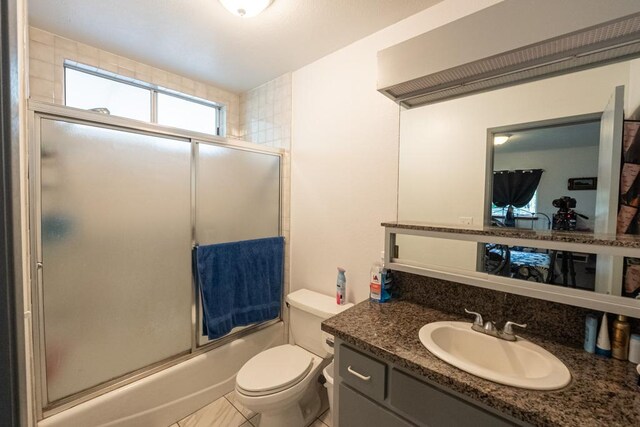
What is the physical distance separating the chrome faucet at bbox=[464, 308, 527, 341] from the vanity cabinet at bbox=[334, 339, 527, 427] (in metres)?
0.37

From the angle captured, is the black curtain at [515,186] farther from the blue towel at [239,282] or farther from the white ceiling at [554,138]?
the blue towel at [239,282]

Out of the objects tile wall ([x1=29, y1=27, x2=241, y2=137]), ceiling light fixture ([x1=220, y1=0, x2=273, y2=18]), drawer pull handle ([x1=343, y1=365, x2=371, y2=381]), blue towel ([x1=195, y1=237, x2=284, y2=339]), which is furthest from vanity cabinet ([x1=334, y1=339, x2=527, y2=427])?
tile wall ([x1=29, y1=27, x2=241, y2=137])

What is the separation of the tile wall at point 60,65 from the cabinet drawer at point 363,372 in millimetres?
2264

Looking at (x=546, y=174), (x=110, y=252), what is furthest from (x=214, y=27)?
(x=546, y=174)

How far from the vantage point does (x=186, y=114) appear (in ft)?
7.80

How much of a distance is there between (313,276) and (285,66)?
5.23 feet

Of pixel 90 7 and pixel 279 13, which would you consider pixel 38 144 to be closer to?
pixel 90 7

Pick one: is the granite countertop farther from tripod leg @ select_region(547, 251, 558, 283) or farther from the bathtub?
the bathtub

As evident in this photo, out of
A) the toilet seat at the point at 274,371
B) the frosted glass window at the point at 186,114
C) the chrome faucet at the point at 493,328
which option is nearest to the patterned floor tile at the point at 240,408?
the toilet seat at the point at 274,371

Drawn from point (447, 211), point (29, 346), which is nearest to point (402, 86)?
point (447, 211)

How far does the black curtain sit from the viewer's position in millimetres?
1092

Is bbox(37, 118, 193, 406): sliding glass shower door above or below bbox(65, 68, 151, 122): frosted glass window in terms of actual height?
below

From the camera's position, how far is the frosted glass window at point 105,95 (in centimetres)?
181

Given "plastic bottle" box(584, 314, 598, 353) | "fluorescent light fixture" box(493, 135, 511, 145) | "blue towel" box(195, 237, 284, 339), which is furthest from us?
"blue towel" box(195, 237, 284, 339)
